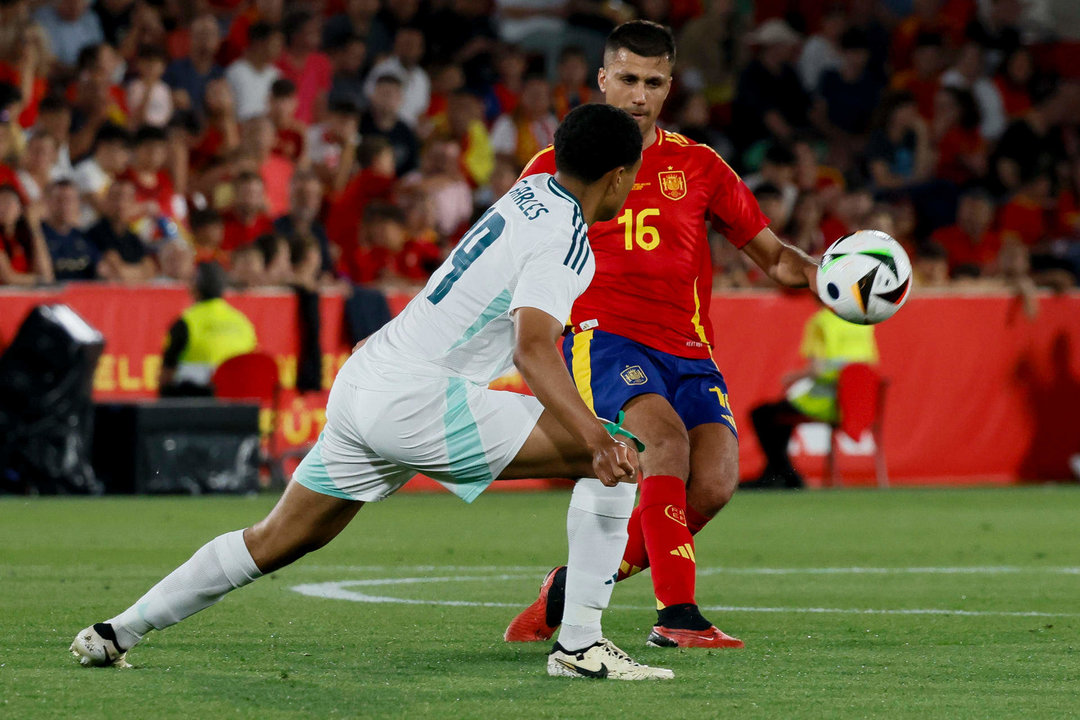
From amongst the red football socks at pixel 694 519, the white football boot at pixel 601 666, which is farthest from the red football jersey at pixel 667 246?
the white football boot at pixel 601 666

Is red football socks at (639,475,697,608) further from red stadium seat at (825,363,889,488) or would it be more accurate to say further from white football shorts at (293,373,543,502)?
red stadium seat at (825,363,889,488)

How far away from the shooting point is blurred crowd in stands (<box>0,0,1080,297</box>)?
1536 cm

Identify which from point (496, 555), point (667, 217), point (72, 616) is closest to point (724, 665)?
point (667, 217)

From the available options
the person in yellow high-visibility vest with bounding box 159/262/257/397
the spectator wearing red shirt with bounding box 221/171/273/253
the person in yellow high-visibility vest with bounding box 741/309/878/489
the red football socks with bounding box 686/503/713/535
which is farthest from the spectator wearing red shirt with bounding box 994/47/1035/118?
the red football socks with bounding box 686/503/713/535

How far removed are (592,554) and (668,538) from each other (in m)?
0.99

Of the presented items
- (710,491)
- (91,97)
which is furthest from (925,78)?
(710,491)

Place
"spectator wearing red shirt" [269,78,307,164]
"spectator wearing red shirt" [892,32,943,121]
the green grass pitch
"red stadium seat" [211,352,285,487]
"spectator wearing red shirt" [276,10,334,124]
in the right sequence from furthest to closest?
"spectator wearing red shirt" [892,32,943,121], "spectator wearing red shirt" [276,10,334,124], "spectator wearing red shirt" [269,78,307,164], "red stadium seat" [211,352,285,487], the green grass pitch

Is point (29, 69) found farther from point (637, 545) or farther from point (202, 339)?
point (637, 545)

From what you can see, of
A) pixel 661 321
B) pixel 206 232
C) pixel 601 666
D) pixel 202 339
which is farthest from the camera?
pixel 206 232

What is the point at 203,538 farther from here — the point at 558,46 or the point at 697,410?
the point at 558,46

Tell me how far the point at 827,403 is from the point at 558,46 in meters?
7.28

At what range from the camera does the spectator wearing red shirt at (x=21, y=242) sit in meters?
14.0

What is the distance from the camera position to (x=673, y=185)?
7199 mm

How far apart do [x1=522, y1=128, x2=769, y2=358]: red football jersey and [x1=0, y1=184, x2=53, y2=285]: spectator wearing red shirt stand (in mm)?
7933
